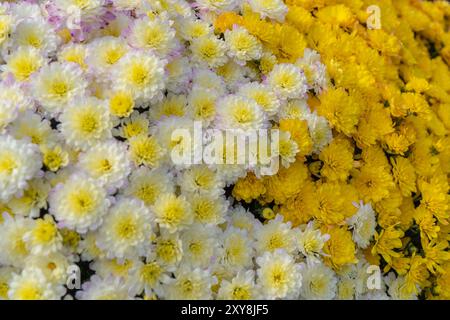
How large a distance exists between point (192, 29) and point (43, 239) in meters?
0.82

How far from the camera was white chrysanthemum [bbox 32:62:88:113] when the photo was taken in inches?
64.5

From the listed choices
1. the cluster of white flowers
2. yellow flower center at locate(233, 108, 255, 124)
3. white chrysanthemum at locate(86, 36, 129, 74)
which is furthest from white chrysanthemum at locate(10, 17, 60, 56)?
yellow flower center at locate(233, 108, 255, 124)

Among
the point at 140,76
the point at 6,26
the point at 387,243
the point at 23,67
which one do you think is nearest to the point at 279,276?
the point at 387,243

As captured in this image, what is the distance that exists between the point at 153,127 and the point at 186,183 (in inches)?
7.2

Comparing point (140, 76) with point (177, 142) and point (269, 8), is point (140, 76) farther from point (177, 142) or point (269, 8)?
point (269, 8)

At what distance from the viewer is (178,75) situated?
1.80 m

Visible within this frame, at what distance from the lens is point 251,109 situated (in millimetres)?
1763

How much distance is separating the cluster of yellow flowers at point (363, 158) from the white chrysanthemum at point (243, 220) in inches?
1.5

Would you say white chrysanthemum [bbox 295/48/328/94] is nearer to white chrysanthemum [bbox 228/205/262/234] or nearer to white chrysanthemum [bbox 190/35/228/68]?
white chrysanthemum [bbox 190/35/228/68]

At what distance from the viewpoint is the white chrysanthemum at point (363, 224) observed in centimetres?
180

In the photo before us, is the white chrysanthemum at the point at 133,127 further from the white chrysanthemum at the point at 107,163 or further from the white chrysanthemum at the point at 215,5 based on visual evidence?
the white chrysanthemum at the point at 215,5

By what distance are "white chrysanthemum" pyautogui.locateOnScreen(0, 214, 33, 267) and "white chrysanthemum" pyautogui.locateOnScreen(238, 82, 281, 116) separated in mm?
720

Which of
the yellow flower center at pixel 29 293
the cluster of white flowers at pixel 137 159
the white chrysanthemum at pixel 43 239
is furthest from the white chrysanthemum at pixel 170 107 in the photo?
the yellow flower center at pixel 29 293
